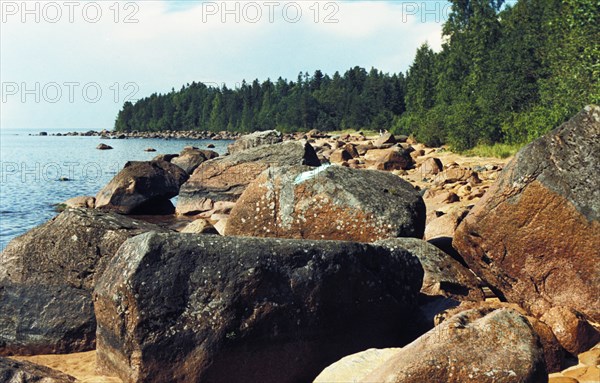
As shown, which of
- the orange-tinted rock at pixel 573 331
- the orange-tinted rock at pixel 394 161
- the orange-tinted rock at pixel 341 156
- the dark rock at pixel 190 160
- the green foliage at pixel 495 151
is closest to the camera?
the orange-tinted rock at pixel 573 331

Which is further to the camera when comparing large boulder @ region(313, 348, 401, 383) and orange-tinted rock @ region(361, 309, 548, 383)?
large boulder @ region(313, 348, 401, 383)

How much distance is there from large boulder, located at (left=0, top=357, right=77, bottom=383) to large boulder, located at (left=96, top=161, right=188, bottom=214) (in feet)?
55.1

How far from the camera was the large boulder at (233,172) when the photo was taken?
777 inches

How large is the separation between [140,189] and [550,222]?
17.7m

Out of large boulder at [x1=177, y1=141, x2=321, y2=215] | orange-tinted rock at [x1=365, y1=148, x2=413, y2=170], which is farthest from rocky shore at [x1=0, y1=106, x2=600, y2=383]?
orange-tinted rock at [x1=365, y1=148, x2=413, y2=170]

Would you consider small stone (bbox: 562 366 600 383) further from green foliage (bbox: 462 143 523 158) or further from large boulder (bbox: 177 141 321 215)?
green foliage (bbox: 462 143 523 158)

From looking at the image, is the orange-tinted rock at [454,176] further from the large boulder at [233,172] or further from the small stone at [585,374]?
the small stone at [585,374]

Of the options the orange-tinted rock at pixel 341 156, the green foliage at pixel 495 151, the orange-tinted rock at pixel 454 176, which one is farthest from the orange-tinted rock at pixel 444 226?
the orange-tinted rock at pixel 341 156

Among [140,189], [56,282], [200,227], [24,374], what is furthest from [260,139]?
[24,374]

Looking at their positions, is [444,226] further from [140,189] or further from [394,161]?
[394,161]

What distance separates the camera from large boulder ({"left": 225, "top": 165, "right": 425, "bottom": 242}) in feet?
32.4

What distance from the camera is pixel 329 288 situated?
692 cm

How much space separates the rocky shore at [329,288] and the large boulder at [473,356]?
1 cm

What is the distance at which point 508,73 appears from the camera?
39438mm
